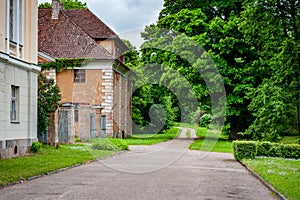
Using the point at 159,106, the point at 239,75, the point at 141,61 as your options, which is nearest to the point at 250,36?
the point at 239,75

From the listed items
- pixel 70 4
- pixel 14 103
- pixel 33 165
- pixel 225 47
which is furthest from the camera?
pixel 70 4

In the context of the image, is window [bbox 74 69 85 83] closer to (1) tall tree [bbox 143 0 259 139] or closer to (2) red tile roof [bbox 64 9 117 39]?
(2) red tile roof [bbox 64 9 117 39]

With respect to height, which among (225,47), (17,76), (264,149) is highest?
(225,47)

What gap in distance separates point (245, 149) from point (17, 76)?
11.5 meters

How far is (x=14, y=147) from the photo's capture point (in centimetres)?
2156

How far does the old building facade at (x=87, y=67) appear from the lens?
4094 centimetres

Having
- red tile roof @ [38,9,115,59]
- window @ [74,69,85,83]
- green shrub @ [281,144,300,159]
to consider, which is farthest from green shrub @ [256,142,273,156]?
window @ [74,69,85,83]

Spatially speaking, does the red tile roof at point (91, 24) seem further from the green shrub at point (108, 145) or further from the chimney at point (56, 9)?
the green shrub at point (108, 145)

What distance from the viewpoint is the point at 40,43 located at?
42.4 metres

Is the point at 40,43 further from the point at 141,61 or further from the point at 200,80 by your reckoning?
the point at 200,80

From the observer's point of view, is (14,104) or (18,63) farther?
(14,104)

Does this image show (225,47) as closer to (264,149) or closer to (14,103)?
(264,149)

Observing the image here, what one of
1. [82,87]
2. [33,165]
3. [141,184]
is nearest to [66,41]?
[82,87]

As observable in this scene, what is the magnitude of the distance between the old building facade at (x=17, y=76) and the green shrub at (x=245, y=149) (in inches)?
392
